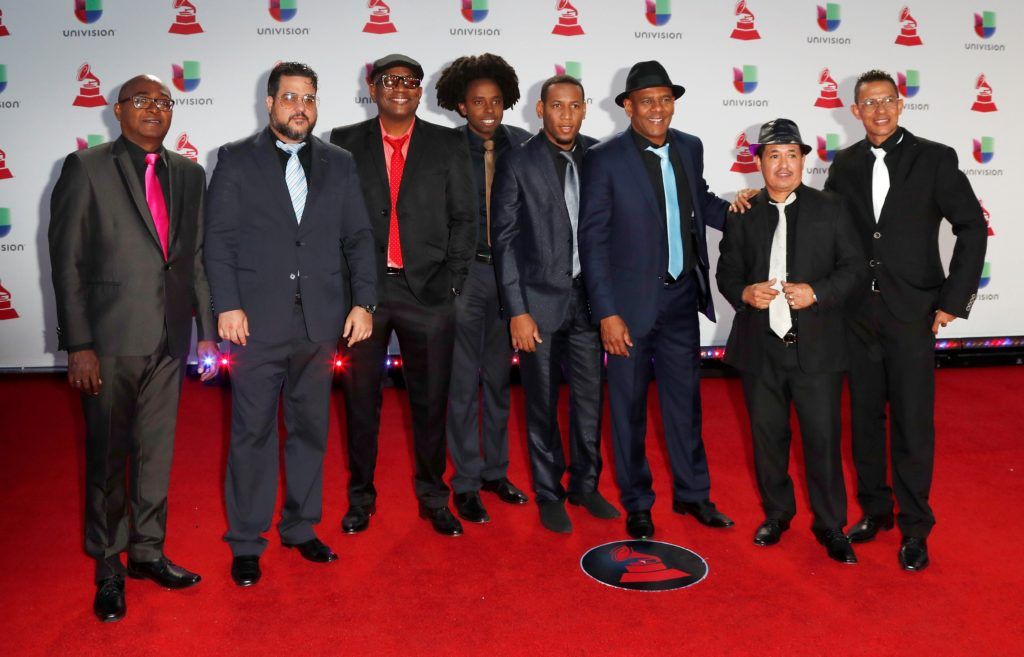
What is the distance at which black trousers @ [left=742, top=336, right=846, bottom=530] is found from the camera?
328 cm

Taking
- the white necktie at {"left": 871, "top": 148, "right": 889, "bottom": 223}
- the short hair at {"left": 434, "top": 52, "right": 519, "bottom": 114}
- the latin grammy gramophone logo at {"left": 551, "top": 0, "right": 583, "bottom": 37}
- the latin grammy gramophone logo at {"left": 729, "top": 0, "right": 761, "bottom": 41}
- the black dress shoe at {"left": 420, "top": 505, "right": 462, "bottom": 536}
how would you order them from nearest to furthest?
the white necktie at {"left": 871, "top": 148, "right": 889, "bottom": 223}
the black dress shoe at {"left": 420, "top": 505, "right": 462, "bottom": 536}
the short hair at {"left": 434, "top": 52, "right": 519, "bottom": 114}
the latin grammy gramophone logo at {"left": 551, "top": 0, "right": 583, "bottom": 37}
the latin grammy gramophone logo at {"left": 729, "top": 0, "right": 761, "bottom": 41}

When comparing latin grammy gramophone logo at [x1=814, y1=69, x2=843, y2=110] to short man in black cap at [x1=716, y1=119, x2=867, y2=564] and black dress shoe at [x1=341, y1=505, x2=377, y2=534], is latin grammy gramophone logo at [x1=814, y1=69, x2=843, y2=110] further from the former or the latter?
black dress shoe at [x1=341, y1=505, x2=377, y2=534]

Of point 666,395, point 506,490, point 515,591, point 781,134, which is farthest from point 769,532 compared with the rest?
point 781,134

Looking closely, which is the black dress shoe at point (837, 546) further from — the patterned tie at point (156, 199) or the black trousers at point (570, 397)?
the patterned tie at point (156, 199)

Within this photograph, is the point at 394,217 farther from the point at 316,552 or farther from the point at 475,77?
the point at 316,552

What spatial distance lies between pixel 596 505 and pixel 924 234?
1.64 meters

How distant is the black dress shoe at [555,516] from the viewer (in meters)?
3.59

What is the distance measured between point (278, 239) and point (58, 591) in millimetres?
1435

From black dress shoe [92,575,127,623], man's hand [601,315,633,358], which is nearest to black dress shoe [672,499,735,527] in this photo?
man's hand [601,315,633,358]

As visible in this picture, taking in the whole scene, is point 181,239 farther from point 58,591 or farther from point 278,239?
point 58,591

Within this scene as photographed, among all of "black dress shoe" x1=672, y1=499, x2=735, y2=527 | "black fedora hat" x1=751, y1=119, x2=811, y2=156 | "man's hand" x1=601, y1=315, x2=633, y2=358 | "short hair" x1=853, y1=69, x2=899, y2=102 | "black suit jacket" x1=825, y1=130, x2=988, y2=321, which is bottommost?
"black dress shoe" x1=672, y1=499, x2=735, y2=527

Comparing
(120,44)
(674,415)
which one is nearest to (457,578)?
(674,415)

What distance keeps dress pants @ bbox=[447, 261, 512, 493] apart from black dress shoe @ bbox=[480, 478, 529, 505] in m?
0.03

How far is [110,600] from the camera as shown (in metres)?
2.91
